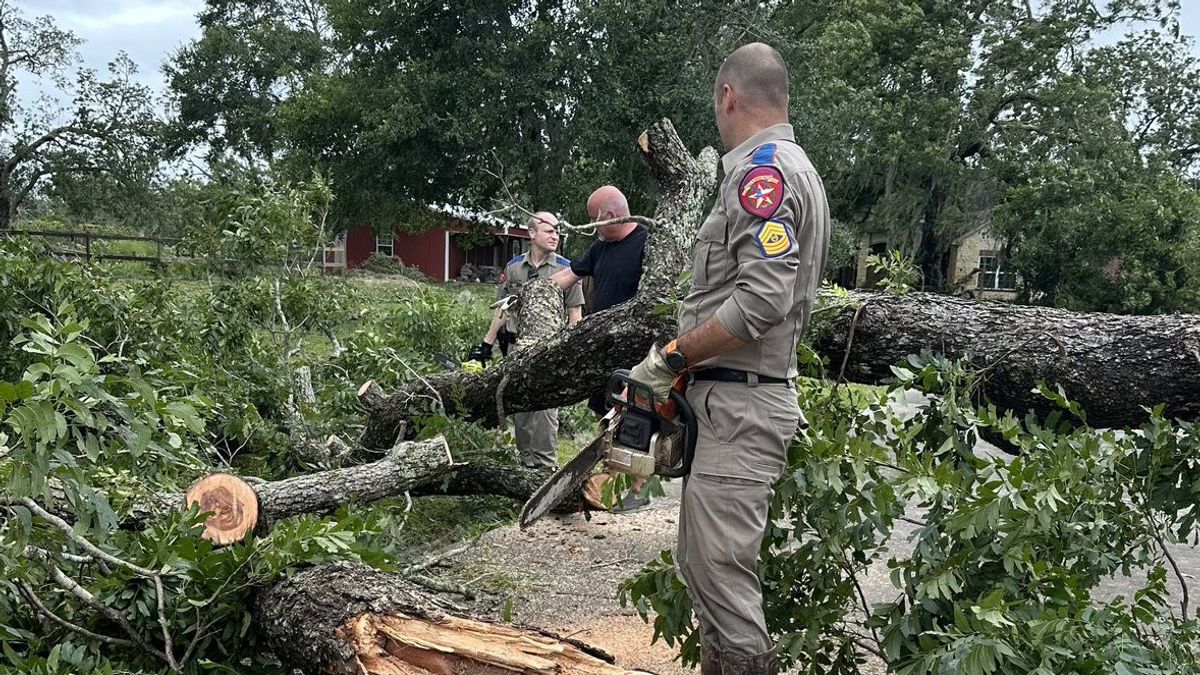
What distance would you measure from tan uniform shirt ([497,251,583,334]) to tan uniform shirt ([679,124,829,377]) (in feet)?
9.79

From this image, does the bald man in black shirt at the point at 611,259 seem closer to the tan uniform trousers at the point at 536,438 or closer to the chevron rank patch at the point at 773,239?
the tan uniform trousers at the point at 536,438

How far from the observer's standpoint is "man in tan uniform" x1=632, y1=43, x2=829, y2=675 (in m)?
2.36

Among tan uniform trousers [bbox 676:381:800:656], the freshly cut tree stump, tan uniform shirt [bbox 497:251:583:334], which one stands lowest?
the freshly cut tree stump

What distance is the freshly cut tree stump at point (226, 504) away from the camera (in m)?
3.56

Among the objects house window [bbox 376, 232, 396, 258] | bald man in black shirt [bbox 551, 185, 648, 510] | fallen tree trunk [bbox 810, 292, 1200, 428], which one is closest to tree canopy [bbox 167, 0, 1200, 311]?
house window [bbox 376, 232, 396, 258]

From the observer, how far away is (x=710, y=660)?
98.3 inches

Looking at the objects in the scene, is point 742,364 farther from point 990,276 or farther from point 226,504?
point 990,276

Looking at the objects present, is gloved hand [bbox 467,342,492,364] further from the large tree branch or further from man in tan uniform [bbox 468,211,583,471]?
A: the large tree branch

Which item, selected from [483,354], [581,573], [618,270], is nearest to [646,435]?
[581,573]

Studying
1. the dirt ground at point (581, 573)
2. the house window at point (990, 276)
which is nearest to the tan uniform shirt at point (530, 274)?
the dirt ground at point (581, 573)

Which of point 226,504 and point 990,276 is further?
point 990,276

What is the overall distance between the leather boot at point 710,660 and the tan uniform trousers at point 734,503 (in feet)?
0.06

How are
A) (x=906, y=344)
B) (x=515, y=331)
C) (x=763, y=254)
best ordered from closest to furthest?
(x=763, y=254)
(x=906, y=344)
(x=515, y=331)

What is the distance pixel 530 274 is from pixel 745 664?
12.6 feet
